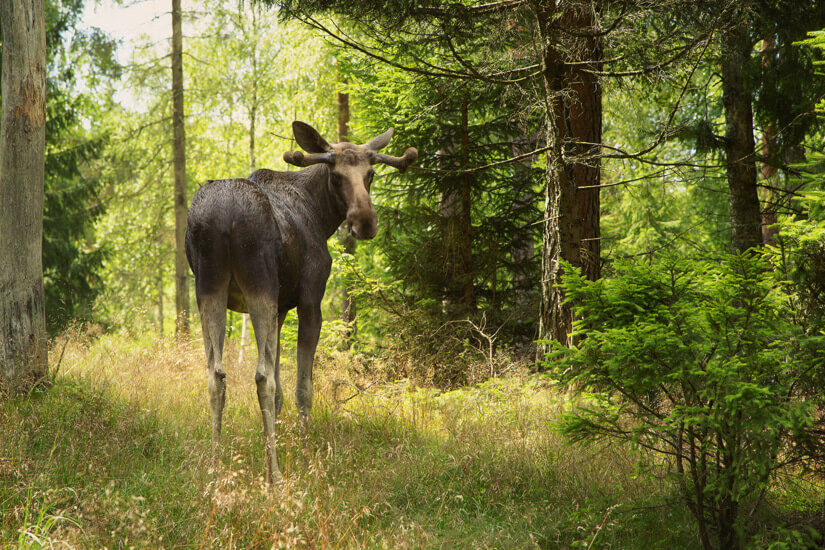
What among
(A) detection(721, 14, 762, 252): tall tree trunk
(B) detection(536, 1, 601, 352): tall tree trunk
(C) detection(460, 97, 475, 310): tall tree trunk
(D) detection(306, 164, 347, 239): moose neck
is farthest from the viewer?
(C) detection(460, 97, 475, 310): tall tree trunk

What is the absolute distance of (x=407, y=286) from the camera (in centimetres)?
1027

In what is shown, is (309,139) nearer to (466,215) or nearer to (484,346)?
(466,215)

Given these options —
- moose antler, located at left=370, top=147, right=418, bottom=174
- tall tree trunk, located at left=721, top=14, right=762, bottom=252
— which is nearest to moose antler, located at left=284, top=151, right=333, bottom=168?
moose antler, located at left=370, top=147, right=418, bottom=174

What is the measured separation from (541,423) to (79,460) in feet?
12.9

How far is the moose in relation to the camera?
4562mm

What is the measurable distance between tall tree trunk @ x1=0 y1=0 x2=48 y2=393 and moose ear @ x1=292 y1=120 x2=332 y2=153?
3.60 m

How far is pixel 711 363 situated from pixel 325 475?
2.48m

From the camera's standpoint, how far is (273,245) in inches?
187

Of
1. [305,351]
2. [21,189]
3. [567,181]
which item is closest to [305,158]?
[305,351]

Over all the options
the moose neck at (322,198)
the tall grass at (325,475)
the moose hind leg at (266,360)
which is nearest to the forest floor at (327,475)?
the tall grass at (325,475)

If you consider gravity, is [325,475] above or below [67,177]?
below

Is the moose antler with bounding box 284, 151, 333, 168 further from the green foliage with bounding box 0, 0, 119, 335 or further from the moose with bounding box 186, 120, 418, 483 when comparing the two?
the green foliage with bounding box 0, 0, 119, 335

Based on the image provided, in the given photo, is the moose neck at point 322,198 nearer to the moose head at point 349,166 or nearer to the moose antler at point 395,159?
the moose head at point 349,166

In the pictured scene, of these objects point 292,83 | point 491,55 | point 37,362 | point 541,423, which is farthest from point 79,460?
point 292,83
